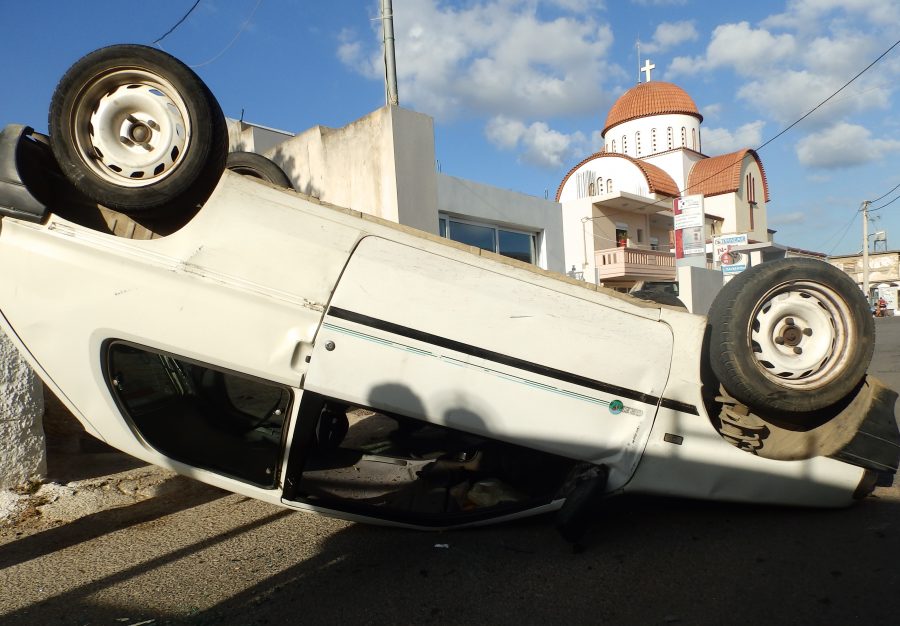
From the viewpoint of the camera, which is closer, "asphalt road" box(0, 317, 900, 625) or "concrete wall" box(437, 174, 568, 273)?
"asphalt road" box(0, 317, 900, 625)

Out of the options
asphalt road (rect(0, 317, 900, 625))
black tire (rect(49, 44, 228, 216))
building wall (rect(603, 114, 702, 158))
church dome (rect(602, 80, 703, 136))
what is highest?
church dome (rect(602, 80, 703, 136))

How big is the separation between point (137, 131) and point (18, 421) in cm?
279

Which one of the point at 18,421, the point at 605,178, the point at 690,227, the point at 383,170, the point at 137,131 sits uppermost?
the point at 605,178

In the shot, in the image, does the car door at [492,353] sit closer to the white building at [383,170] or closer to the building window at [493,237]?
the white building at [383,170]

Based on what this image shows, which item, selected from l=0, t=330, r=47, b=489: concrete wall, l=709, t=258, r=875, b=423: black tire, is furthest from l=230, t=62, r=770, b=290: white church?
l=709, t=258, r=875, b=423: black tire

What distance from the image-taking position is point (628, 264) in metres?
23.8

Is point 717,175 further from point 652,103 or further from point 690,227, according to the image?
point 690,227

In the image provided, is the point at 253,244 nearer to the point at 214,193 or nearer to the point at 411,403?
the point at 214,193

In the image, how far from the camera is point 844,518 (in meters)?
3.51

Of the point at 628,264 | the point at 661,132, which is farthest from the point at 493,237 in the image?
the point at 661,132

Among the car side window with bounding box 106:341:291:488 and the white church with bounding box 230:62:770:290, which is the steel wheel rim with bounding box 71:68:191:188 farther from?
the white church with bounding box 230:62:770:290

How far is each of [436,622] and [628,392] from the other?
157 cm

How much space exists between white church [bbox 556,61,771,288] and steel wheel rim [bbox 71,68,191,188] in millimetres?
20548

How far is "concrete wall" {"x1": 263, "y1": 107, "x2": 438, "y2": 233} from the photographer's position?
786cm
